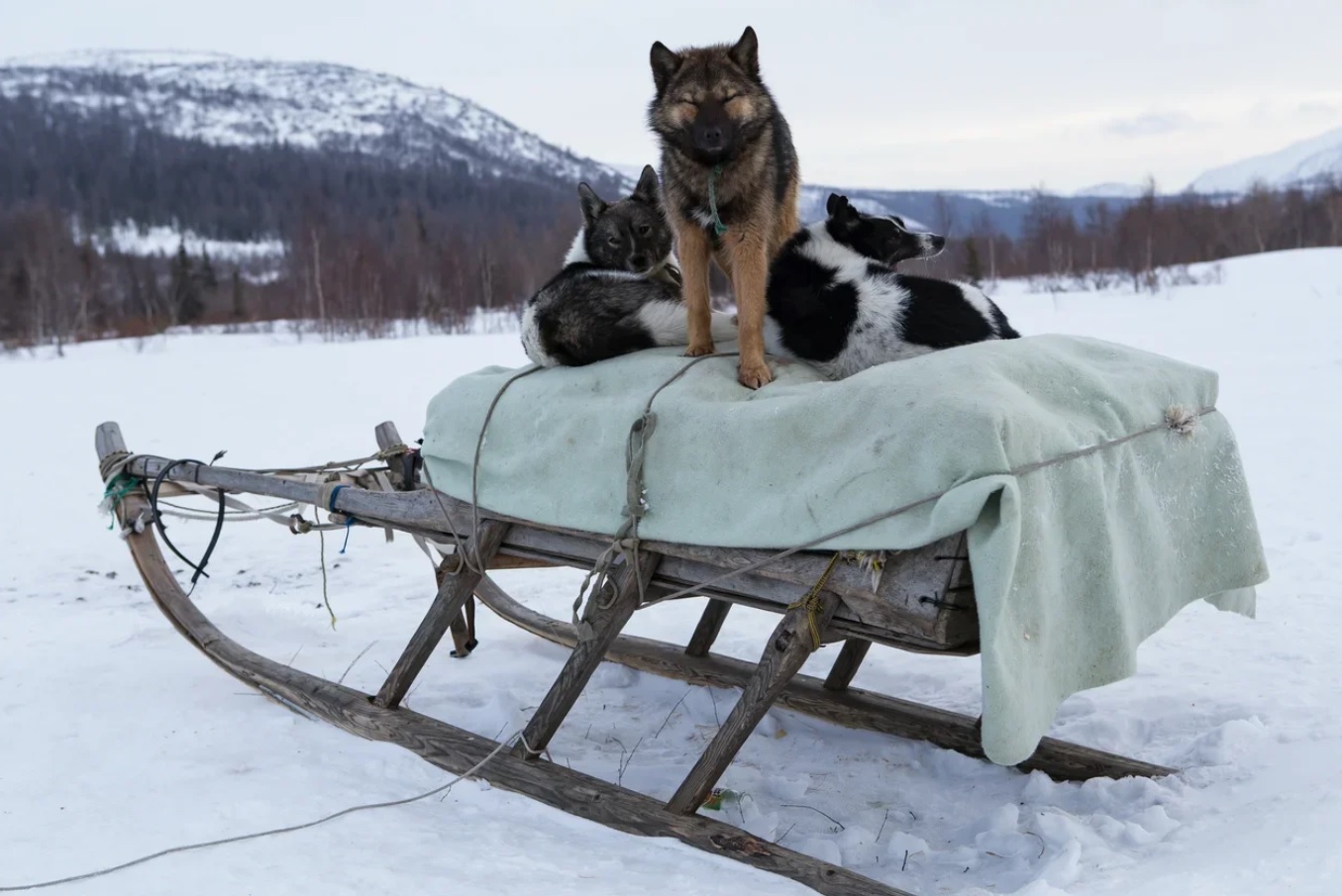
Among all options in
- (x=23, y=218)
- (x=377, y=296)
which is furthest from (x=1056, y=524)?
(x=23, y=218)

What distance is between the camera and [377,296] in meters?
41.1

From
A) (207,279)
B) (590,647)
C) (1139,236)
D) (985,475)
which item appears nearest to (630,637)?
(590,647)

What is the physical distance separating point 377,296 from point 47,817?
3899 cm

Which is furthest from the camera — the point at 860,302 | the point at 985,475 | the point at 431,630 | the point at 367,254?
the point at 367,254

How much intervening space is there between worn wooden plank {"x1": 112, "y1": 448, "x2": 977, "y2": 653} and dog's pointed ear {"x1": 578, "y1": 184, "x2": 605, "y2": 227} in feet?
4.65

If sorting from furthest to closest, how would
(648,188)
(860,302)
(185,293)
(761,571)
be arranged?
(185,293)
(648,188)
(860,302)
(761,571)

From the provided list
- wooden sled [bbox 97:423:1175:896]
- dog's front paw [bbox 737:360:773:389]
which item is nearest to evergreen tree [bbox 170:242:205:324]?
wooden sled [bbox 97:423:1175:896]

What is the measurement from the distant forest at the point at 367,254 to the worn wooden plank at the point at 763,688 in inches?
639

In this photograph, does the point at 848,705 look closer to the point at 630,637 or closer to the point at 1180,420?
the point at 630,637

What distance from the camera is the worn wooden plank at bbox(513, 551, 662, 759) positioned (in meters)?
3.68

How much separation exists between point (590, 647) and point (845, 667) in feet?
5.14

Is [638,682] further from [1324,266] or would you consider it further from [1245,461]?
[1324,266]

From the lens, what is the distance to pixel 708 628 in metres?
5.44

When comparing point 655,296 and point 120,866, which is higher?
point 655,296
